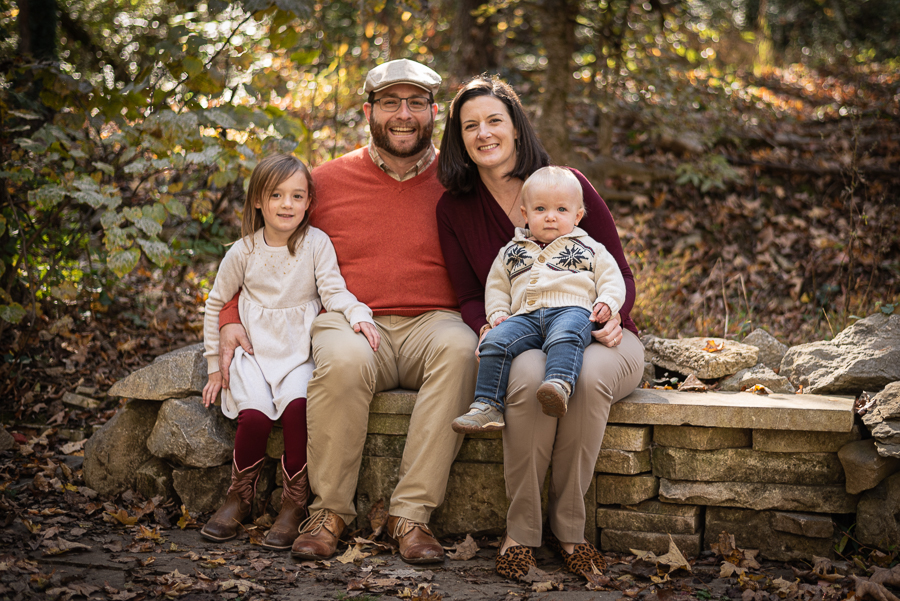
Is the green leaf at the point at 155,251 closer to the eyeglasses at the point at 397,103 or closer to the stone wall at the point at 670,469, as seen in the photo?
the stone wall at the point at 670,469

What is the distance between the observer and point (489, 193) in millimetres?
3221

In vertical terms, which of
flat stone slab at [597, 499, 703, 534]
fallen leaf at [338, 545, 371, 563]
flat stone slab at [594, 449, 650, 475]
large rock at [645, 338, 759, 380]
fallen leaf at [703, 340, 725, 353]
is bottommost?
fallen leaf at [338, 545, 371, 563]

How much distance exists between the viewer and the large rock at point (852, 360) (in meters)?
2.86

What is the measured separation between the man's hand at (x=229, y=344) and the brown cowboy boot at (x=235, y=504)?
1.28ft

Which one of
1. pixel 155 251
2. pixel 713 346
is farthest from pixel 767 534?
pixel 155 251

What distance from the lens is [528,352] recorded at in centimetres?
270

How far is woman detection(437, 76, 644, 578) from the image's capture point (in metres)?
2.57

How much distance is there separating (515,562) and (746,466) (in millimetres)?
983

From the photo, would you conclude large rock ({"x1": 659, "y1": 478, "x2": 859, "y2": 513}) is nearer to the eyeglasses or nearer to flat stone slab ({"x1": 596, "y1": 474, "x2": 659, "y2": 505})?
flat stone slab ({"x1": 596, "y1": 474, "x2": 659, "y2": 505})

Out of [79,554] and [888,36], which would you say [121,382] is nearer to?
[79,554]

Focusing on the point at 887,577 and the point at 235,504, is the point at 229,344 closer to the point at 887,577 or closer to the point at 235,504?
the point at 235,504

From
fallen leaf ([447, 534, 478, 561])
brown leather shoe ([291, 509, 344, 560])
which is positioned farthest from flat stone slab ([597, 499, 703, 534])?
brown leather shoe ([291, 509, 344, 560])

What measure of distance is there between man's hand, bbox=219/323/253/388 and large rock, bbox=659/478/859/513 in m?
1.87

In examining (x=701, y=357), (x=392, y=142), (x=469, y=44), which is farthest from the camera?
(x=469, y=44)
